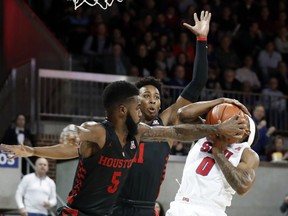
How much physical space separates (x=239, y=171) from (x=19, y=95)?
29.1ft

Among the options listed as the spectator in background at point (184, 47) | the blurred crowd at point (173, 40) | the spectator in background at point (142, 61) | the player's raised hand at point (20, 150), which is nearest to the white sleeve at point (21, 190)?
the blurred crowd at point (173, 40)

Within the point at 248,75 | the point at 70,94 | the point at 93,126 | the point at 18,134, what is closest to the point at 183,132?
the point at 93,126

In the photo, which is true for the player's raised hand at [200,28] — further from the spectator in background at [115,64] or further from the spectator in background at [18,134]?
the spectator in background at [115,64]

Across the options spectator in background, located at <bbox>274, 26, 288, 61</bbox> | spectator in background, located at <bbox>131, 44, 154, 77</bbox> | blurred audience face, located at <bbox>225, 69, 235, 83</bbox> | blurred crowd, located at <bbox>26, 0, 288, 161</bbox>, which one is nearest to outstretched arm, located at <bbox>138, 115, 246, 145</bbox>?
blurred crowd, located at <bbox>26, 0, 288, 161</bbox>

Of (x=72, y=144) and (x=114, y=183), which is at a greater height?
(x=72, y=144)

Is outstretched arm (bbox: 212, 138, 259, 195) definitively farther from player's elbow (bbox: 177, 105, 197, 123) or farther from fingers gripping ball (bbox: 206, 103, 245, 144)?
player's elbow (bbox: 177, 105, 197, 123)

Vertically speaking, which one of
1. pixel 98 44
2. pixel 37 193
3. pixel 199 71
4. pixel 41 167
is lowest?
pixel 37 193

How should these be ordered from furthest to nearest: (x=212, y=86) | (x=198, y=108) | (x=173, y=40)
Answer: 1. (x=173, y=40)
2. (x=212, y=86)
3. (x=198, y=108)

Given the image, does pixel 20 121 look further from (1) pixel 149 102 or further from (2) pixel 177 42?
(1) pixel 149 102

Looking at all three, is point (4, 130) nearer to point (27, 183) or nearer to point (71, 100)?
point (71, 100)

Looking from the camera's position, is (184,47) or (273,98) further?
(184,47)

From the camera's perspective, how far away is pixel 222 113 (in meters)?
6.58

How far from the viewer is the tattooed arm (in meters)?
6.43

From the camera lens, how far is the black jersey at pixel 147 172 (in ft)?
22.9
